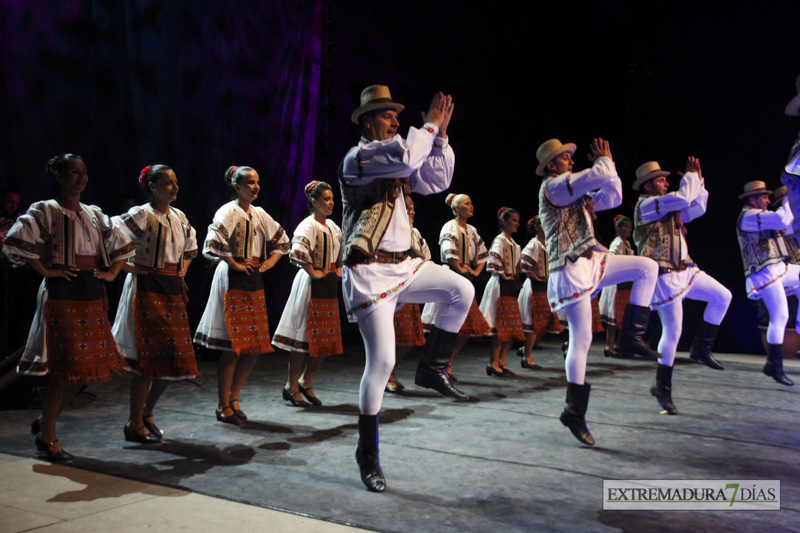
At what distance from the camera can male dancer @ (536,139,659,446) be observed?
348 centimetres

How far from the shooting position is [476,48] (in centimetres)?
898

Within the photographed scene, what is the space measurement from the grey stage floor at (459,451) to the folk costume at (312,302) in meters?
0.43

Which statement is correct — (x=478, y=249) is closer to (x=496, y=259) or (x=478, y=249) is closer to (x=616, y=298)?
(x=496, y=259)

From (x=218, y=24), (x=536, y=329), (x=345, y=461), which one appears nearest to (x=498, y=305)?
(x=536, y=329)

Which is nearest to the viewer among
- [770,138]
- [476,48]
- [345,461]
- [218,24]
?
[345,461]

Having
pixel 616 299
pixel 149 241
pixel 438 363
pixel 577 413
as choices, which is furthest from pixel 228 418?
pixel 616 299

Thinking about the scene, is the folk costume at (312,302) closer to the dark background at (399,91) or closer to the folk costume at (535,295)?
the dark background at (399,91)

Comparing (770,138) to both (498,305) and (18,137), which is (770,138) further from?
(18,137)

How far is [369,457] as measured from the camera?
2.77 metres

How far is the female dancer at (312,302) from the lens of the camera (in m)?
4.56

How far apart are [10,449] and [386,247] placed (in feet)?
6.93

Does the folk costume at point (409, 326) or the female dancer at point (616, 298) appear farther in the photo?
the female dancer at point (616, 298)

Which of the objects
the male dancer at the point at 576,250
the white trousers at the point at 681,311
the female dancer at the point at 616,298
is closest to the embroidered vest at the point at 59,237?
the male dancer at the point at 576,250

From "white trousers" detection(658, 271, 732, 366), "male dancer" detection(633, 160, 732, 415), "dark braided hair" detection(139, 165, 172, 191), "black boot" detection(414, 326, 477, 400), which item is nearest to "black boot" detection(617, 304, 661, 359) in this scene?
"white trousers" detection(658, 271, 732, 366)
